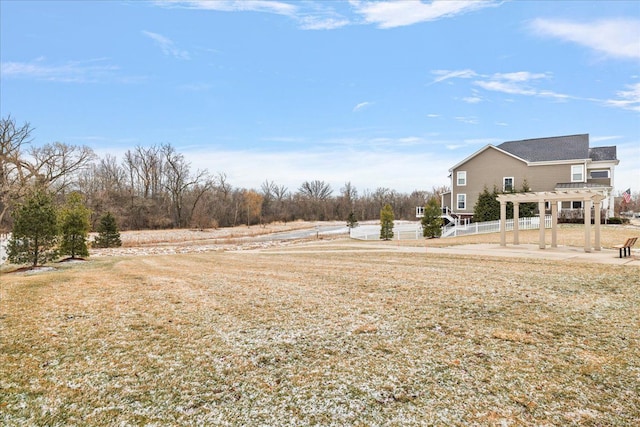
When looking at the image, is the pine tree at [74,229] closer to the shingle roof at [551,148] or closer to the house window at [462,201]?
the house window at [462,201]

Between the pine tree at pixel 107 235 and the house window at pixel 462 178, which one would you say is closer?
the pine tree at pixel 107 235

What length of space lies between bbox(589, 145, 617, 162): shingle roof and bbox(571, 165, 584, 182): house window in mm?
1772

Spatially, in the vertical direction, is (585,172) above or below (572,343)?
above

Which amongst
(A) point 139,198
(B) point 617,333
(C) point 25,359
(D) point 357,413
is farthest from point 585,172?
(A) point 139,198

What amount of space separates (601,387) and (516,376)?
71cm

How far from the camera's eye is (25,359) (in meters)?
4.07

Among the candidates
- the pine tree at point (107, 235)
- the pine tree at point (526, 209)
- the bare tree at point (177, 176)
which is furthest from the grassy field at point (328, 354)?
the bare tree at point (177, 176)

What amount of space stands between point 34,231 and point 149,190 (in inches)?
1896

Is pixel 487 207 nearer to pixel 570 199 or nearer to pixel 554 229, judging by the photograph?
pixel 570 199

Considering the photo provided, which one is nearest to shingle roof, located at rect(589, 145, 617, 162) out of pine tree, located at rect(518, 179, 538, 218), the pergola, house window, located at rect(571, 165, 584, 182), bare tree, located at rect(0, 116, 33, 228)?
house window, located at rect(571, 165, 584, 182)

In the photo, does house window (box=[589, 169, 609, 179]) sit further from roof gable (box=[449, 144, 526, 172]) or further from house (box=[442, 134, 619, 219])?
roof gable (box=[449, 144, 526, 172])

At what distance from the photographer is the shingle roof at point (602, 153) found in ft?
86.7

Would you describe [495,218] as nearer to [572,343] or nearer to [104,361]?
[572,343]

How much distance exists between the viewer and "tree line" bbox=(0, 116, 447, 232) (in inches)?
1401
